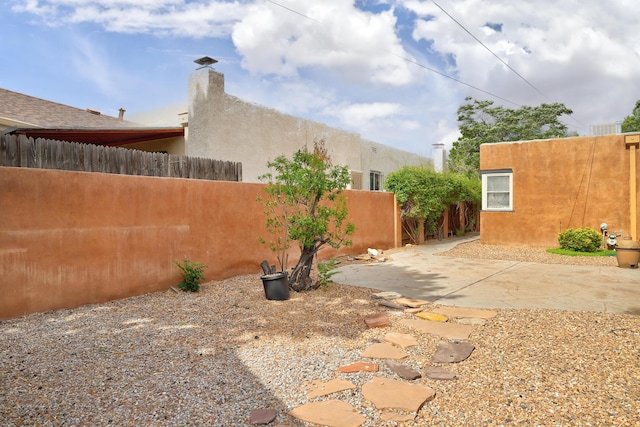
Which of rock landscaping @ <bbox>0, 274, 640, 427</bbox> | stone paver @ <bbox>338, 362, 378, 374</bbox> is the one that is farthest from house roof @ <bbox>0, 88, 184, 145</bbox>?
stone paver @ <bbox>338, 362, 378, 374</bbox>

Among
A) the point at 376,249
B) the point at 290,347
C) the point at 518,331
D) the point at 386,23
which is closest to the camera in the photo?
the point at 290,347

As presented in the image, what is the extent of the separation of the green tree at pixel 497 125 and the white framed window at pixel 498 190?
41.3ft

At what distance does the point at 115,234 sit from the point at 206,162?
234cm

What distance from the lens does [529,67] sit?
51.0 ft

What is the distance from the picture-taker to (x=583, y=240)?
11.2 m

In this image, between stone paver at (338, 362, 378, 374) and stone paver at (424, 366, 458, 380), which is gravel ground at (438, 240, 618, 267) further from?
stone paver at (338, 362, 378, 374)

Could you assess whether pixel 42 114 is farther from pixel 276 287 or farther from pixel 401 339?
pixel 401 339

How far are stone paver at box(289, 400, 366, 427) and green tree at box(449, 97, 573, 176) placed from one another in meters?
24.7

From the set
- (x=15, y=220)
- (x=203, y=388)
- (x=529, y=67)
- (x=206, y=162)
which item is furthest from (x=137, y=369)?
(x=529, y=67)

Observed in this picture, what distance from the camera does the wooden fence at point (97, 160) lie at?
17.2ft

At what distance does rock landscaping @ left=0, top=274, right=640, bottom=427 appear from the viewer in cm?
277

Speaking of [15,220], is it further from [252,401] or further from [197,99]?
[197,99]

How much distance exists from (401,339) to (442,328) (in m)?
0.67

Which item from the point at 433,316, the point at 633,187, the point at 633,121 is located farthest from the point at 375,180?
the point at 633,121
